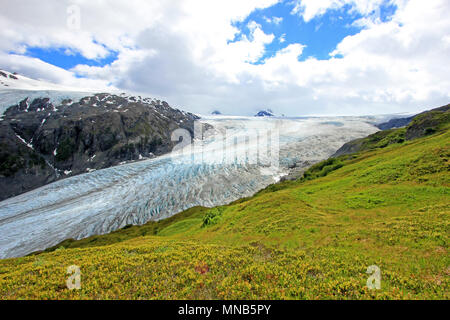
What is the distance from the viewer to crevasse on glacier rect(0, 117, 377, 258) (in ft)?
174

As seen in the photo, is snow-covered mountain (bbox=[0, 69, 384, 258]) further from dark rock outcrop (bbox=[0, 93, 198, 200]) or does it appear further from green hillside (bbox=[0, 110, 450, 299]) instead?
green hillside (bbox=[0, 110, 450, 299])

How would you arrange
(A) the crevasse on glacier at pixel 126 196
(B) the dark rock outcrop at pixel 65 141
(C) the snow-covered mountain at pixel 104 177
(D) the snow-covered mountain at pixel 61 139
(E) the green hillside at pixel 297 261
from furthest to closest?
(D) the snow-covered mountain at pixel 61 139 → (B) the dark rock outcrop at pixel 65 141 → (C) the snow-covered mountain at pixel 104 177 → (A) the crevasse on glacier at pixel 126 196 → (E) the green hillside at pixel 297 261

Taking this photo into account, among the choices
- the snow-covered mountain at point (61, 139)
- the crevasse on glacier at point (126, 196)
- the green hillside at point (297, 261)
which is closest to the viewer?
the green hillside at point (297, 261)

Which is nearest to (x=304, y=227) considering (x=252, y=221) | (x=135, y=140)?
(x=252, y=221)

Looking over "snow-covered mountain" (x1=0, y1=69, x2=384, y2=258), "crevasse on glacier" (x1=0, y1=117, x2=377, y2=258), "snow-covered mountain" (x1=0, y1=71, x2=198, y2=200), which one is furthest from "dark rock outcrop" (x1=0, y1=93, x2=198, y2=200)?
"crevasse on glacier" (x1=0, y1=117, x2=377, y2=258)

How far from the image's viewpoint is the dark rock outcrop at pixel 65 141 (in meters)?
150

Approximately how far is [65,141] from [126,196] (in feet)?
464

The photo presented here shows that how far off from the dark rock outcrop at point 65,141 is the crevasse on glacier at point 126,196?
8413 cm

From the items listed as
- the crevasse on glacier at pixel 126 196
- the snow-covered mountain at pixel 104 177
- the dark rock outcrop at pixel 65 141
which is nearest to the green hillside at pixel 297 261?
the crevasse on glacier at pixel 126 196

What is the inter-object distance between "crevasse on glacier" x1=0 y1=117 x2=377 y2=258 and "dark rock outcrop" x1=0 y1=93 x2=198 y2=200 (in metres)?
84.1

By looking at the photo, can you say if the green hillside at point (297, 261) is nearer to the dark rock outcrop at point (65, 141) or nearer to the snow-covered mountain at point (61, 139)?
the snow-covered mountain at point (61, 139)

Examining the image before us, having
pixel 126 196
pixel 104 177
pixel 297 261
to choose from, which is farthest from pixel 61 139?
pixel 297 261

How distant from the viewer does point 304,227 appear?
15.7 meters
